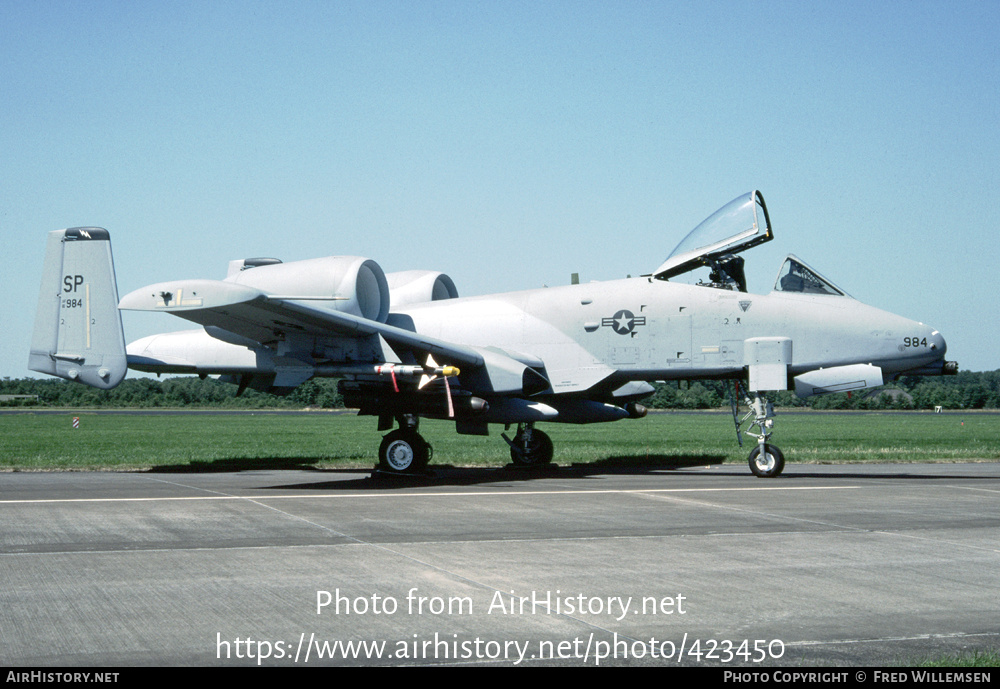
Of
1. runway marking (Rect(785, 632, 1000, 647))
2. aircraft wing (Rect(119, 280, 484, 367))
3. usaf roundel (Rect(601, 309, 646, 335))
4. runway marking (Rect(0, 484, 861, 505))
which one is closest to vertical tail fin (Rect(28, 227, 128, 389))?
aircraft wing (Rect(119, 280, 484, 367))

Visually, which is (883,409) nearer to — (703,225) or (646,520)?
(703,225)

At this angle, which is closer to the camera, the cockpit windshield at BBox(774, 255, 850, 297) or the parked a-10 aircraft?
the parked a-10 aircraft

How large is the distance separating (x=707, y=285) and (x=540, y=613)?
472 inches

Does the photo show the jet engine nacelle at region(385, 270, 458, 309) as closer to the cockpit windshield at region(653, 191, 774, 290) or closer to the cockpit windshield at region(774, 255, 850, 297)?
the cockpit windshield at region(653, 191, 774, 290)

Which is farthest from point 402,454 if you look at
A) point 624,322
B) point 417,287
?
Answer: point 417,287

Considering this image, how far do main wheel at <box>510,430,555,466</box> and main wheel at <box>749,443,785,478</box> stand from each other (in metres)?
4.69

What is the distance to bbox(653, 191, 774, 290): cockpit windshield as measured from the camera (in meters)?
16.2

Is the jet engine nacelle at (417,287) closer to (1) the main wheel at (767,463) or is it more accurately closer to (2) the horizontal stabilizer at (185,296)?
(2) the horizontal stabilizer at (185,296)

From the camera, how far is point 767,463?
620 inches

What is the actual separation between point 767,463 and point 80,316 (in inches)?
498

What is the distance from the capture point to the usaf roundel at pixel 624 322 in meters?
17.1

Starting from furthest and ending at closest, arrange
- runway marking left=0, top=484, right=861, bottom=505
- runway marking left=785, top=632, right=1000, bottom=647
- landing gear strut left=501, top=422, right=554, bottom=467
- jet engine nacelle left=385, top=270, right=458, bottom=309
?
jet engine nacelle left=385, top=270, right=458, bottom=309 → landing gear strut left=501, top=422, right=554, bottom=467 → runway marking left=0, top=484, right=861, bottom=505 → runway marking left=785, top=632, right=1000, bottom=647

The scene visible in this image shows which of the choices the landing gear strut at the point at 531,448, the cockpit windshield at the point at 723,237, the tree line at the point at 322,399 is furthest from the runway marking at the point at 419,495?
the tree line at the point at 322,399

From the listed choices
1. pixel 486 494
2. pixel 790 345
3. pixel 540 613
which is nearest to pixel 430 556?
pixel 540 613
